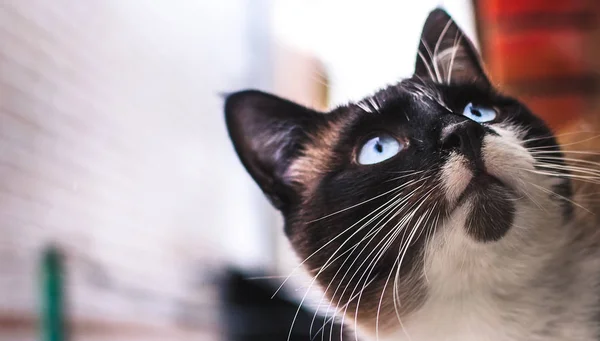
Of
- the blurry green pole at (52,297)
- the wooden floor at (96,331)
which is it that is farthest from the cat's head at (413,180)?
the blurry green pole at (52,297)

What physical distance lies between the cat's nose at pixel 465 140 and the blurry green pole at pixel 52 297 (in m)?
0.65

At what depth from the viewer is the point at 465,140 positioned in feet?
1.42

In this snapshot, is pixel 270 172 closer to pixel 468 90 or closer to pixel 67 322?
pixel 468 90

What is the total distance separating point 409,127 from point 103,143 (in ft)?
1.72

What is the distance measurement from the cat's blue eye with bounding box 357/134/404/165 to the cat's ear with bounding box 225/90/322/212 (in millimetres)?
67

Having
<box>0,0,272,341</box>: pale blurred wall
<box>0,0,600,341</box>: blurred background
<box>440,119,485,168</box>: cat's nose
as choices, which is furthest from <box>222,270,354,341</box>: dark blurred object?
<box>440,119,485,168</box>: cat's nose

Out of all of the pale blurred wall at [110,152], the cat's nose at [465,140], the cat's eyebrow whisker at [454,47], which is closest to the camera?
the cat's nose at [465,140]

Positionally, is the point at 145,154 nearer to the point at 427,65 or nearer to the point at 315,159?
the point at 315,159

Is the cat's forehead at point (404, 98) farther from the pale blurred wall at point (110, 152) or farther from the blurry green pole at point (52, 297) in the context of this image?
the blurry green pole at point (52, 297)

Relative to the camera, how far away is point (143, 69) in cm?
82

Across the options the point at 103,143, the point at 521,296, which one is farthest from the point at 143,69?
the point at 521,296

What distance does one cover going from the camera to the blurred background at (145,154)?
24.6 inches

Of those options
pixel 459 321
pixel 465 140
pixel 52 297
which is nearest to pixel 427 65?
pixel 465 140

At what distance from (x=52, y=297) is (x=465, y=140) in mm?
665
